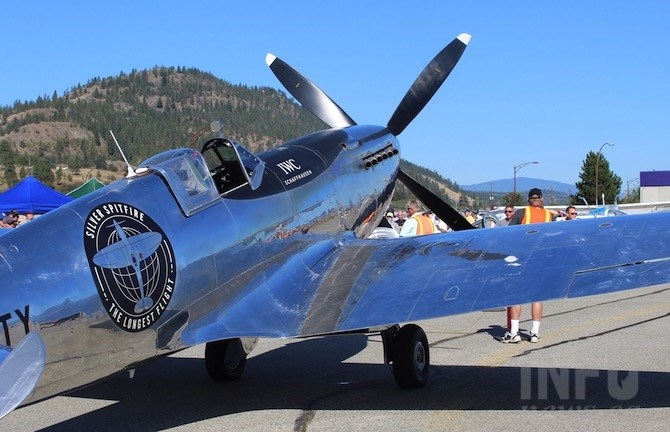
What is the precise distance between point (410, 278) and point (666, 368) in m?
2.84


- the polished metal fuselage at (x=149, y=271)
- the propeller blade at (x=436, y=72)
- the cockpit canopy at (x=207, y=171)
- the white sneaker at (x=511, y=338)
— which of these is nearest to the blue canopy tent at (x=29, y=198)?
the propeller blade at (x=436, y=72)

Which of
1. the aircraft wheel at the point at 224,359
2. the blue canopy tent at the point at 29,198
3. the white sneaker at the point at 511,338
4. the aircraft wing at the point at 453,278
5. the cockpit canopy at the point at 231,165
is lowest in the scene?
the white sneaker at the point at 511,338

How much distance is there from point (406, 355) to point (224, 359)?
2009mm

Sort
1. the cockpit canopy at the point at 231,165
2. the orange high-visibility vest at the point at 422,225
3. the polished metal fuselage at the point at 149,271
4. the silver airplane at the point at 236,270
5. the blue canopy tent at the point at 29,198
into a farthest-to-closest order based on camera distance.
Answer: the blue canopy tent at the point at 29,198 → the orange high-visibility vest at the point at 422,225 → the cockpit canopy at the point at 231,165 → the silver airplane at the point at 236,270 → the polished metal fuselage at the point at 149,271

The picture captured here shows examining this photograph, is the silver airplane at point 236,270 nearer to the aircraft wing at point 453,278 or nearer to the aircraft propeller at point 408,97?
the aircraft wing at point 453,278

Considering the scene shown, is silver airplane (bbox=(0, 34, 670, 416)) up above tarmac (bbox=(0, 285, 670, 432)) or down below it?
above

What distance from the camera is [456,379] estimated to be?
8.18 meters

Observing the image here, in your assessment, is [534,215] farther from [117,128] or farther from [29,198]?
[117,128]

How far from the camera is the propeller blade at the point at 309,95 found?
12.7m

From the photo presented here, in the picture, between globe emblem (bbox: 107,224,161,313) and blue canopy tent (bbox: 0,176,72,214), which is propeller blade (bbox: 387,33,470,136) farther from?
blue canopy tent (bbox: 0,176,72,214)

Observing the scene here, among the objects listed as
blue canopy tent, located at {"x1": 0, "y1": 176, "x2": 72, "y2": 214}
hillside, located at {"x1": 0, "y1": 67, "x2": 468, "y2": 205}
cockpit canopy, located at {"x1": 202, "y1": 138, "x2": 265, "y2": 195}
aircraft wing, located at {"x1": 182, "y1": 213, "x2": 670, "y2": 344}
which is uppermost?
hillside, located at {"x1": 0, "y1": 67, "x2": 468, "y2": 205}

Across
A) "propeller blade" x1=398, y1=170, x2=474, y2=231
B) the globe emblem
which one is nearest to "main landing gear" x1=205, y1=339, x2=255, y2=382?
the globe emblem

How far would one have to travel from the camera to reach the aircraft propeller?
12.3 metres

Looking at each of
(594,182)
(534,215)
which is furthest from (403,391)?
(594,182)
